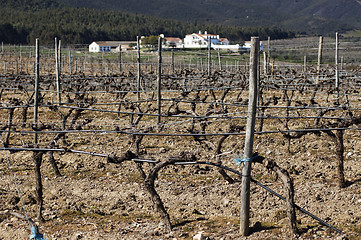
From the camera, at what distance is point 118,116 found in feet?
57.0

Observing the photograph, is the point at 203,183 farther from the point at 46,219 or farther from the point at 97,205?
the point at 46,219

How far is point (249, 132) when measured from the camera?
22.0 ft

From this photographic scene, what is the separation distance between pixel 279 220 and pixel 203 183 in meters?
2.51

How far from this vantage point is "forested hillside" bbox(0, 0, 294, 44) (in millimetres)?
92500

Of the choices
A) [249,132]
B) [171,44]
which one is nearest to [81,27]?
[171,44]

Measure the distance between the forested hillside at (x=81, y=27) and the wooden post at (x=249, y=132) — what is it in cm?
7855

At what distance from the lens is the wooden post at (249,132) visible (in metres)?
6.60

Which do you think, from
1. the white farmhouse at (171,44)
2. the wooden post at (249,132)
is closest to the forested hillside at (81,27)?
the white farmhouse at (171,44)

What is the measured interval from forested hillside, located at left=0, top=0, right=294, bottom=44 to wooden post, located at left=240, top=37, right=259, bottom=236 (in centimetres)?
7855

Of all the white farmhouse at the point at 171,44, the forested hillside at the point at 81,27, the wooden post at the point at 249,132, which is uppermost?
the forested hillside at the point at 81,27

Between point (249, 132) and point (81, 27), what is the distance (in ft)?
353

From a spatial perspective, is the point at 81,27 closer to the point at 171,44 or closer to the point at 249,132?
the point at 171,44

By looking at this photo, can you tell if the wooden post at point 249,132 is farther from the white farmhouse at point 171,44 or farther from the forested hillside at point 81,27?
the forested hillside at point 81,27

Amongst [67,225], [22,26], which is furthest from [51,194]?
[22,26]
